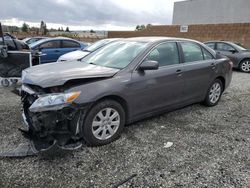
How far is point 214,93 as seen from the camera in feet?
16.3

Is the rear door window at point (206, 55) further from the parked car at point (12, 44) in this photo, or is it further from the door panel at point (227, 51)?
the door panel at point (227, 51)

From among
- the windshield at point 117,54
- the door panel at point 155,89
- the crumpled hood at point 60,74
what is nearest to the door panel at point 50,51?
the windshield at point 117,54

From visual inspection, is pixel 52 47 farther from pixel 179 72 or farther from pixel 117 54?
pixel 179 72

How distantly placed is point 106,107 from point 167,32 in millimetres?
20385

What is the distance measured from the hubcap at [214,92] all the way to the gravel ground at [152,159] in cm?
84

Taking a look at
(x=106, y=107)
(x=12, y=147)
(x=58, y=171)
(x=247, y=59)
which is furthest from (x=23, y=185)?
(x=247, y=59)

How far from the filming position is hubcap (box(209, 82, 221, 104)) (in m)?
4.88

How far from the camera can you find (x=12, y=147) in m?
3.04

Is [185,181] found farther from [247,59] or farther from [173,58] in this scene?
[247,59]

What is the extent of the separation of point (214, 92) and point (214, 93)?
0.08ft

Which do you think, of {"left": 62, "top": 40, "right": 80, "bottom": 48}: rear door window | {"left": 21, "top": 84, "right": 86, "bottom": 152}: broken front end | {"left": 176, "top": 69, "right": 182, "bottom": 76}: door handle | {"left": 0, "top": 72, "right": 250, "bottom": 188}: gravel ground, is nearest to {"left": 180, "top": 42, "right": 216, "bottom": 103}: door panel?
{"left": 176, "top": 69, "right": 182, "bottom": 76}: door handle

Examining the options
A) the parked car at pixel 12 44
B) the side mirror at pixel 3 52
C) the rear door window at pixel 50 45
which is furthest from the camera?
the rear door window at pixel 50 45

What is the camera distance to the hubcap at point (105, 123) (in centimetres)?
304

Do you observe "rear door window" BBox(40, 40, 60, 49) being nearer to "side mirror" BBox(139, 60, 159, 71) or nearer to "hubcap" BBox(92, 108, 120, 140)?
"side mirror" BBox(139, 60, 159, 71)
